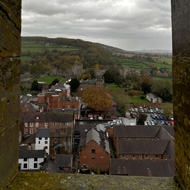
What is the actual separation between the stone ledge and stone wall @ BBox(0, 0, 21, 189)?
6.2 inches

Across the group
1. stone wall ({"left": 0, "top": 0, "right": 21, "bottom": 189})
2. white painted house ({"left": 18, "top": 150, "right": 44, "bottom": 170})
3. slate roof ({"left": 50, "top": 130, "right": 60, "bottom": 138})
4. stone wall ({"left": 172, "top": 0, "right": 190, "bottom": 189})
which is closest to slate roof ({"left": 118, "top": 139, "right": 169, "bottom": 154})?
slate roof ({"left": 50, "top": 130, "right": 60, "bottom": 138})

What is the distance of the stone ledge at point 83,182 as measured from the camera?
6.05 ft

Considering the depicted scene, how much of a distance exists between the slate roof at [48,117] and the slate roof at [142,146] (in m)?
8.08

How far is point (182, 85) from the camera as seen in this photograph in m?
1.72

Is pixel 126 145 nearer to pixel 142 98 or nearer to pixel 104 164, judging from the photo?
pixel 104 164

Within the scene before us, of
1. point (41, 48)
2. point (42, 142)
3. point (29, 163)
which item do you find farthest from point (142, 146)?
point (41, 48)

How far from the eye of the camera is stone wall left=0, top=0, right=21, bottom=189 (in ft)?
5.41

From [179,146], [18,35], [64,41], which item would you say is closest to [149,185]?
[179,146]

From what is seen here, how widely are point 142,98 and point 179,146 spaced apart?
49703 millimetres

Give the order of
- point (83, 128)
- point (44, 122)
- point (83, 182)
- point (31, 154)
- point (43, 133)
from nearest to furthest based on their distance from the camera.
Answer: point (83, 182), point (31, 154), point (43, 133), point (44, 122), point (83, 128)

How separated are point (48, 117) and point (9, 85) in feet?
80.9

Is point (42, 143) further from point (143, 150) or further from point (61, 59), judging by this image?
point (61, 59)

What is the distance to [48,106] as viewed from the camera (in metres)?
33.6

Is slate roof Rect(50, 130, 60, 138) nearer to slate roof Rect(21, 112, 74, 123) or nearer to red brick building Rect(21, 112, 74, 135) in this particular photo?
red brick building Rect(21, 112, 74, 135)
